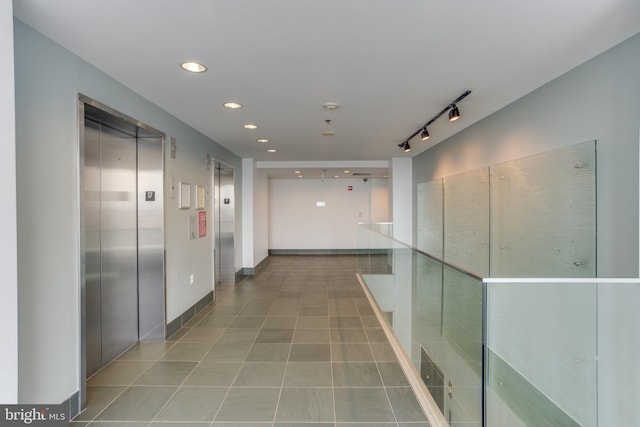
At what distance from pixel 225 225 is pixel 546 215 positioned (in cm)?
566

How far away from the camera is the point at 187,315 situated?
4656mm

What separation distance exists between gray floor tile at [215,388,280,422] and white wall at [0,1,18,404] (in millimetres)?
1386

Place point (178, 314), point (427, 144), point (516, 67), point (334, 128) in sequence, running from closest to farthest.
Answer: point (516, 67)
point (178, 314)
point (334, 128)
point (427, 144)

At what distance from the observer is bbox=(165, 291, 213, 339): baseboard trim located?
4188mm

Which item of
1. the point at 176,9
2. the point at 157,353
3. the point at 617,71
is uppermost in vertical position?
the point at 176,9

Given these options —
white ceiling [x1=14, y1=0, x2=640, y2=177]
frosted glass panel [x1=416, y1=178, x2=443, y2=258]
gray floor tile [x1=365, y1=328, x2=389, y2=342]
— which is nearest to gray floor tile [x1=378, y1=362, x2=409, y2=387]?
gray floor tile [x1=365, y1=328, x2=389, y2=342]

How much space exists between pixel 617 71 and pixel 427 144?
3.86 m

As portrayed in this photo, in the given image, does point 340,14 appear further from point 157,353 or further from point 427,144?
point 427,144

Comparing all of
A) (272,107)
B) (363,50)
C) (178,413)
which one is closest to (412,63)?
(363,50)

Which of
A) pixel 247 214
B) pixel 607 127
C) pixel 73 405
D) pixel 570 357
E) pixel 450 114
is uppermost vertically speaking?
pixel 450 114

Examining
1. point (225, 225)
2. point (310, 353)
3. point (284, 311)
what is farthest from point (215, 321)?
point (225, 225)

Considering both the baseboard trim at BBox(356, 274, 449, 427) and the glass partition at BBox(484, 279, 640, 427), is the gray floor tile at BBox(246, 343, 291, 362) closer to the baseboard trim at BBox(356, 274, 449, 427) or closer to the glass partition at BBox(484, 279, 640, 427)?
the baseboard trim at BBox(356, 274, 449, 427)

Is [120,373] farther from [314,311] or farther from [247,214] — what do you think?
[247,214]

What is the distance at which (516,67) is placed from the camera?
9.28 feet
